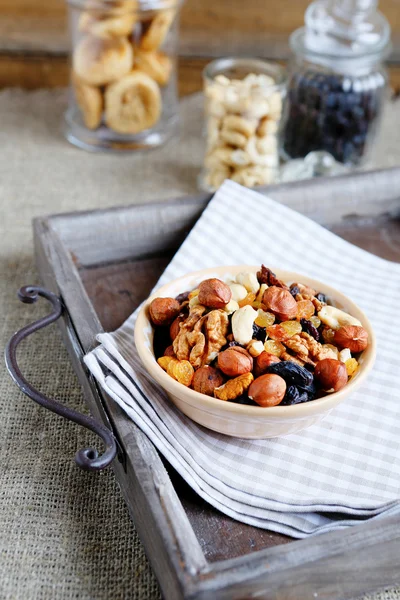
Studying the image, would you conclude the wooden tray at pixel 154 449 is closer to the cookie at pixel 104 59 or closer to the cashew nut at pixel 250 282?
the cashew nut at pixel 250 282

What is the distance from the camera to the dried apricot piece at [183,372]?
0.53m

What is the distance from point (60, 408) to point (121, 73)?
0.59 meters

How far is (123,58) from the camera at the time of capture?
0.98 metres

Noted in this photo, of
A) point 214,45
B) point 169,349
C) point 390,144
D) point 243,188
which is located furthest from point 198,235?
point 214,45

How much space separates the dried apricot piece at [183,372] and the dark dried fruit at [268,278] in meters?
0.11

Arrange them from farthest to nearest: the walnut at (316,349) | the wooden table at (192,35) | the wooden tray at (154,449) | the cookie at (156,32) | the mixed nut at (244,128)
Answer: the wooden table at (192,35)
the cookie at (156,32)
the mixed nut at (244,128)
the walnut at (316,349)
the wooden tray at (154,449)

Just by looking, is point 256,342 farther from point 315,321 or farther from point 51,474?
point 51,474

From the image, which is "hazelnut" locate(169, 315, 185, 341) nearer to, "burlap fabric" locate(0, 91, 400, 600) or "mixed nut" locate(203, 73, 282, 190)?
"burlap fabric" locate(0, 91, 400, 600)

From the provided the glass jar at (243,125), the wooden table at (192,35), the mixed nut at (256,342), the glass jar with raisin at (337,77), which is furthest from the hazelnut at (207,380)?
the wooden table at (192,35)

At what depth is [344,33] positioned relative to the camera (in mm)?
971

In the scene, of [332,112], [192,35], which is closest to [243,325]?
[332,112]

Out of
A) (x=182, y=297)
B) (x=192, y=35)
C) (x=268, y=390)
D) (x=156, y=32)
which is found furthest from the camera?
(x=192, y=35)

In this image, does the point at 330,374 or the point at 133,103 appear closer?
the point at 330,374

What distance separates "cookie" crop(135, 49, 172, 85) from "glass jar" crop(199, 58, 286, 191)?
0.11m
